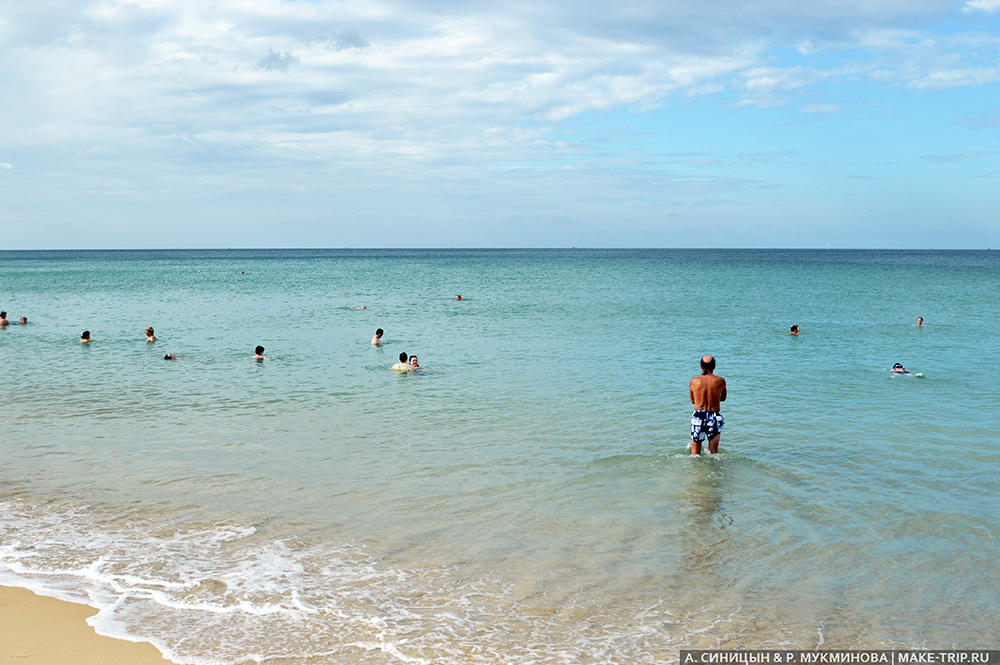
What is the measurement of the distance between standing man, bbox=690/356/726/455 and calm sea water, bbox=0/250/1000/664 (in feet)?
1.61

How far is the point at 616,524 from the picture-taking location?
947 centimetres

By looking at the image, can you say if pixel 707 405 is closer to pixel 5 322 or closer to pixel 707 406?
pixel 707 406

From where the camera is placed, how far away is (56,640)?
640 cm

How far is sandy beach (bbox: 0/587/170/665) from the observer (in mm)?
6145

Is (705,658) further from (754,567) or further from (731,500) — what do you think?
(731,500)

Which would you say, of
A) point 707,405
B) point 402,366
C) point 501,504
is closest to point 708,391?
point 707,405

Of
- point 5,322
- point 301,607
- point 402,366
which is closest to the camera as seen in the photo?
point 301,607

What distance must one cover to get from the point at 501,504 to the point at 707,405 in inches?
158

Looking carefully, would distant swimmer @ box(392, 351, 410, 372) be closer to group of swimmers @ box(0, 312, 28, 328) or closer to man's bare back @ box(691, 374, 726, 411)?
man's bare back @ box(691, 374, 726, 411)

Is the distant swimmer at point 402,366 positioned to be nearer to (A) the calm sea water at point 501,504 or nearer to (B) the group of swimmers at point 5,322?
(A) the calm sea water at point 501,504

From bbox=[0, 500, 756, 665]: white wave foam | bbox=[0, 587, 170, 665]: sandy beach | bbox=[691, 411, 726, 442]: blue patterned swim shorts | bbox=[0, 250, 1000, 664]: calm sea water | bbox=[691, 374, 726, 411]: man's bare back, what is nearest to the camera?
bbox=[0, 587, 170, 665]: sandy beach

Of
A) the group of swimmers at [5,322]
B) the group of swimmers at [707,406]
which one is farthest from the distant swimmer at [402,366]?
the group of swimmers at [5,322]

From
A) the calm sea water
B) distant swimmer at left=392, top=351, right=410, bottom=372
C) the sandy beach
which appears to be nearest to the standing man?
the calm sea water

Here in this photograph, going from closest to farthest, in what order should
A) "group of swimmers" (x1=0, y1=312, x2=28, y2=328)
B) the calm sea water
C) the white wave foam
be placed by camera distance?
the white wave foam < the calm sea water < "group of swimmers" (x1=0, y1=312, x2=28, y2=328)
